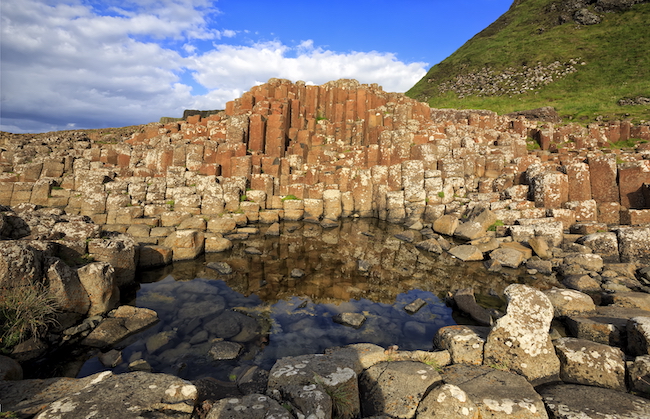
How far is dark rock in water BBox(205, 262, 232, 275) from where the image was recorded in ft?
35.7

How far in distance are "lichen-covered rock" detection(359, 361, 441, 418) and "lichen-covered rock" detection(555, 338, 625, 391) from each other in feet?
7.00

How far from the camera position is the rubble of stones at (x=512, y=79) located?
164 feet

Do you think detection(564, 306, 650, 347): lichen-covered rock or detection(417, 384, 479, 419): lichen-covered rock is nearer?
detection(417, 384, 479, 419): lichen-covered rock

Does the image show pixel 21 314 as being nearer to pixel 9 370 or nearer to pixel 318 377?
pixel 9 370

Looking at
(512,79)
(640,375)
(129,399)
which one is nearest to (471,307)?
(640,375)

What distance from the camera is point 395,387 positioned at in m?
4.38

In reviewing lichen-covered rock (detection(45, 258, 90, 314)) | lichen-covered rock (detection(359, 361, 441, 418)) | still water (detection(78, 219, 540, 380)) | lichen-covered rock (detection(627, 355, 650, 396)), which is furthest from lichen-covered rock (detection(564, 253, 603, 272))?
lichen-covered rock (detection(45, 258, 90, 314))

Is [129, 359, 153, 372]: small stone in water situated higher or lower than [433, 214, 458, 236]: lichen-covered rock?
lower

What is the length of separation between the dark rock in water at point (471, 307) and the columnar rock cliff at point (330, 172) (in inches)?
327

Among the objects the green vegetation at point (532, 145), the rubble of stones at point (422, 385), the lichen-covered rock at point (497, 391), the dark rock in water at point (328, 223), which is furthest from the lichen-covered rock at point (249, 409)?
the green vegetation at point (532, 145)

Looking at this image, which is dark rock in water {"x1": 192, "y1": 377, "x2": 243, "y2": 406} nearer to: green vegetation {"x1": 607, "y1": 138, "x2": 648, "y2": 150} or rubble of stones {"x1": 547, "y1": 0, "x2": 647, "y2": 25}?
green vegetation {"x1": 607, "y1": 138, "x2": 648, "y2": 150}

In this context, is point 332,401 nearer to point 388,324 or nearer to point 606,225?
point 388,324

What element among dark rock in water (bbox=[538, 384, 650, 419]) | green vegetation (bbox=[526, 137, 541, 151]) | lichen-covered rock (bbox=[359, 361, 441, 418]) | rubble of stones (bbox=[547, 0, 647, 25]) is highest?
rubble of stones (bbox=[547, 0, 647, 25])

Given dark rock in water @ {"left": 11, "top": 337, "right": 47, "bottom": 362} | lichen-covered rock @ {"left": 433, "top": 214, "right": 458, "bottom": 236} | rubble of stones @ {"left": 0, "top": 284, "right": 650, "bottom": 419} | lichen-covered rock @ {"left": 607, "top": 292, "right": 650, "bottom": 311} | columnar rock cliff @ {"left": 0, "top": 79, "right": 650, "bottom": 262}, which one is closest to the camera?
rubble of stones @ {"left": 0, "top": 284, "right": 650, "bottom": 419}
